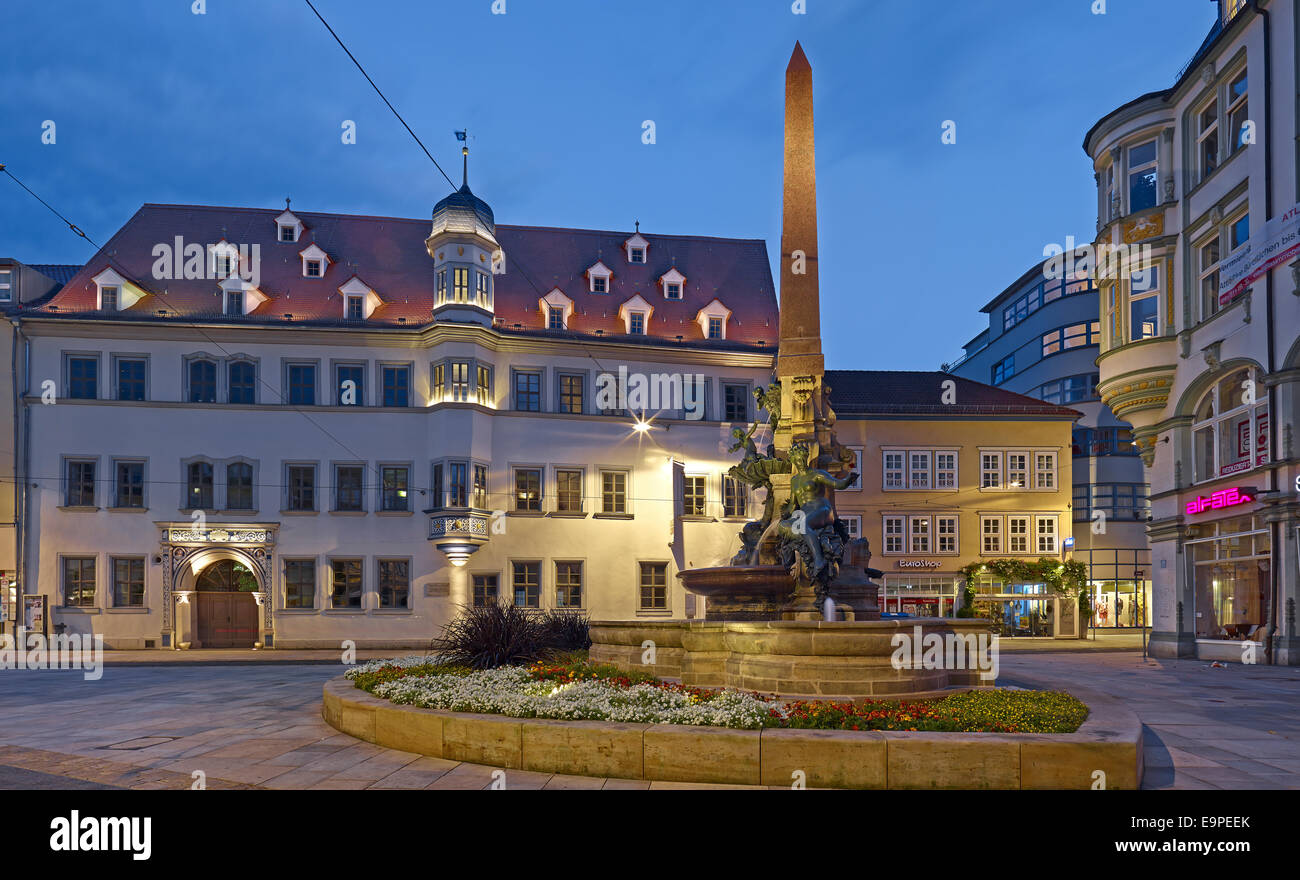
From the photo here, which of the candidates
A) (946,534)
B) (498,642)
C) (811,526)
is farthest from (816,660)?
(946,534)

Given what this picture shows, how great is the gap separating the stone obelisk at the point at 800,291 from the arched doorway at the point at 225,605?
2668 cm

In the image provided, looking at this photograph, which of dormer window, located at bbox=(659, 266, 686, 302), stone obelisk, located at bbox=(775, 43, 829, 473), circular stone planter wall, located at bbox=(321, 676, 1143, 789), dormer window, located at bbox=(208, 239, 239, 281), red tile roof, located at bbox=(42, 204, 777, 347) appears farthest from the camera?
dormer window, located at bbox=(659, 266, 686, 302)

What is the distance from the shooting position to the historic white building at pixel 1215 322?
74.2ft

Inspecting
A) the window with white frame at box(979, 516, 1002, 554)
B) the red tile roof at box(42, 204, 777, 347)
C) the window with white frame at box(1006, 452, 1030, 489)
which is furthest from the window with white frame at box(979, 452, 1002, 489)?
the red tile roof at box(42, 204, 777, 347)

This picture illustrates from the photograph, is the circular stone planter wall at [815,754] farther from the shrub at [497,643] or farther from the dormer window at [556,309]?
the dormer window at [556,309]

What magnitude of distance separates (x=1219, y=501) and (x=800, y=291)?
16649 mm

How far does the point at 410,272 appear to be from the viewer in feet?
127

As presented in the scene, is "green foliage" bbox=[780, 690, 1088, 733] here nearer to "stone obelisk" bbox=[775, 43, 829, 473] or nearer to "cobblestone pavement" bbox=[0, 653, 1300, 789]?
"cobblestone pavement" bbox=[0, 653, 1300, 789]

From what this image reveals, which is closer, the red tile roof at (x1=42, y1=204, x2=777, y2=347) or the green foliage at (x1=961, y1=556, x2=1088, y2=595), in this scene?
the red tile roof at (x1=42, y1=204, x2=777, y2=347)

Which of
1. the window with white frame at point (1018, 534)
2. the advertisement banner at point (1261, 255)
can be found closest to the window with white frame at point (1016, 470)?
the window with white frame at point (1018, 534)

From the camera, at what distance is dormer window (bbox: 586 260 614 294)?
40156mm

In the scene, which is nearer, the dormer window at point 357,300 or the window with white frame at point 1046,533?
the dormer window at point 357,300

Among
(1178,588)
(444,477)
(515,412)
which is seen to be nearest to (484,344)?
(515,412)

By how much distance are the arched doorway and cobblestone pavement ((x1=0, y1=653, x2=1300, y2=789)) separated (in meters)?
15.0
